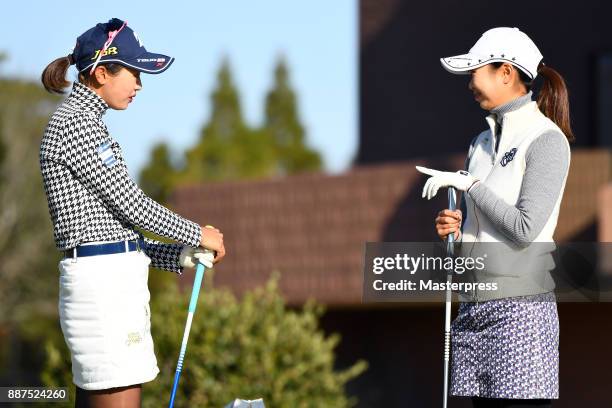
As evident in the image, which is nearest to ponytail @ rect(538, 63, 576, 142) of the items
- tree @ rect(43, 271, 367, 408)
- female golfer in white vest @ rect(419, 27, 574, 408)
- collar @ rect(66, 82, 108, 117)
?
female golfer in white vest @ rect(419, 27, 574, 408)

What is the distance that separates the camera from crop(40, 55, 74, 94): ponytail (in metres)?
5.19

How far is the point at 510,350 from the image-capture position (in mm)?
4910

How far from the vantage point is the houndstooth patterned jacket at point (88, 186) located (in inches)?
190

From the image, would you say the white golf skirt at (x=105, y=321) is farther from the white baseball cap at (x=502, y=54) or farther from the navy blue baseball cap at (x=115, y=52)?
the white baseball cap at (x=502, y=54)

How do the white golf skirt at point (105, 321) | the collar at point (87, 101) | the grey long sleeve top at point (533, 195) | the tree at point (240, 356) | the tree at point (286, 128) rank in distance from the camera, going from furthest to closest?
the tree at point (286, 128), the tree at point (240, 356), the collar at point (87, 101), the grey long sleeve top at point (533, 195), the white golf skirt at point (105, 321)

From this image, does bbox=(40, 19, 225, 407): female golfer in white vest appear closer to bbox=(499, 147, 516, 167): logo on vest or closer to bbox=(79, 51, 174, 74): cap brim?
bbox=(79, 51, 174, 74): cap brim

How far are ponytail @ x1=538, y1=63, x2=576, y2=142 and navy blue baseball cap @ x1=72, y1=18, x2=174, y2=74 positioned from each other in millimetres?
1505

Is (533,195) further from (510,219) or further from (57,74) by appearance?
(57,74)

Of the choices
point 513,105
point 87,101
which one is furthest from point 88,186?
point 513,105

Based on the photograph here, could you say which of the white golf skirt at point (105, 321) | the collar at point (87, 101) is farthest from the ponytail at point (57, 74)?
the white golf skirt at point (105, 321)

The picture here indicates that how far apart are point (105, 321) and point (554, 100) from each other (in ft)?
6.50

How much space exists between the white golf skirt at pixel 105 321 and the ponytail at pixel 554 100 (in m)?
1.76

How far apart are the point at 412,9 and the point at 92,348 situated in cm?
1679

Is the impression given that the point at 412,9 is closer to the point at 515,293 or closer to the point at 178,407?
the point at 178,407
